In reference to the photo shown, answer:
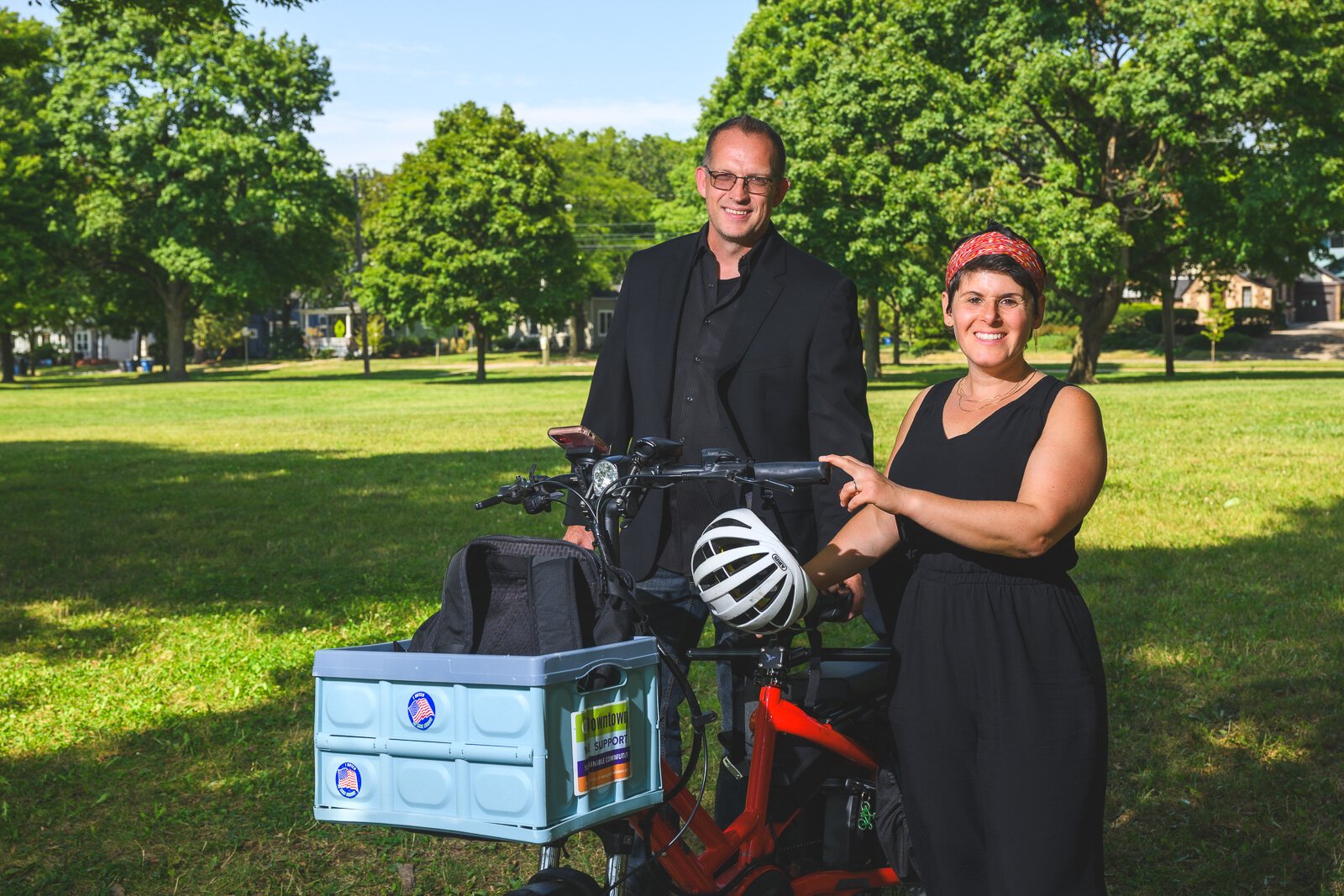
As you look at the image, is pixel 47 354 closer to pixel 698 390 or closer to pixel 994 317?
pixel 698 390

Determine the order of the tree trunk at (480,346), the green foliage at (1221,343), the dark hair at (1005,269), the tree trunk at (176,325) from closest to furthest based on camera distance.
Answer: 1. the dark hair at (1005,269)
2. the tree trunk at (480,346)
3. the tree trunk at (176,325)
4. the green foliage at (1221,343)

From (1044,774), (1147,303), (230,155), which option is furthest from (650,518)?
(1147,303)

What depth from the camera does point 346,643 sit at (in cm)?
802

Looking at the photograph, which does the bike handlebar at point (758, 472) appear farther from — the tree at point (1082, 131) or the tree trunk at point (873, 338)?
the tree trunk at point (873, 338)

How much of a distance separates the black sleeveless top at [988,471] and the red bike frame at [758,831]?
575 mm

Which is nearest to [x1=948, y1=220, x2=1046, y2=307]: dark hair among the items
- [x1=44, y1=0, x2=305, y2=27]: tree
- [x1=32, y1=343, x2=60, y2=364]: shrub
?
[x1=44, y1=0, x2=305, y2=27]: tree

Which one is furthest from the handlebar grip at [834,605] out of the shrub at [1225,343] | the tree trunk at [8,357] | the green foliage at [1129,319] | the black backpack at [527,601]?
the green foliage at [1129,319]

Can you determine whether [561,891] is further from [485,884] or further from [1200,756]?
[1200,756]

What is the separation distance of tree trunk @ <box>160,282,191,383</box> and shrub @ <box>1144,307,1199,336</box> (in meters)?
54.1

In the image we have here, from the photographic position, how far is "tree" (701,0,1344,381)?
35875mm

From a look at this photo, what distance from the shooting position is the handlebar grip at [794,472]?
2744 millimetres

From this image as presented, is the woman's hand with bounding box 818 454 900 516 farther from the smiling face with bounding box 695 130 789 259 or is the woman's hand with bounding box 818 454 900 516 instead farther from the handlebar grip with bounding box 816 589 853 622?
the smiling face with bounding box 695 130 789 259

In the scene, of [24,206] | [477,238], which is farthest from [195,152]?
[477,238]

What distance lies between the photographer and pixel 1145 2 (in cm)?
3688
